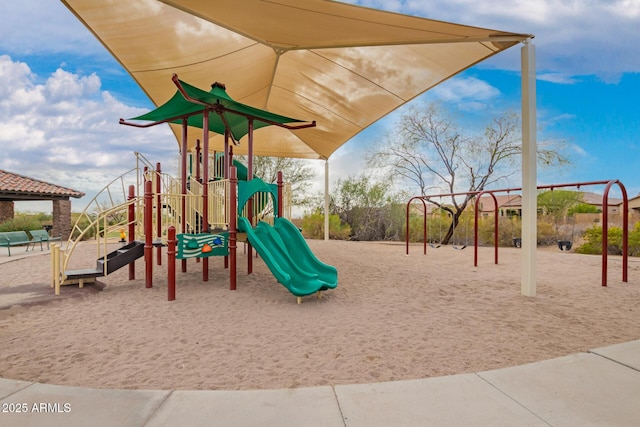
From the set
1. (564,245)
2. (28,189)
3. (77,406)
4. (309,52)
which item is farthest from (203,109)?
(564,245)

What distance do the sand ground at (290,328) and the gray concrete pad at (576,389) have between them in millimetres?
271

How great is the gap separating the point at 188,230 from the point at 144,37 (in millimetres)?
3718

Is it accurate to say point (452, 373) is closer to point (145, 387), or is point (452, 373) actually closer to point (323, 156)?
point (145, 387)

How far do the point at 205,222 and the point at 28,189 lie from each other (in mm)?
13905

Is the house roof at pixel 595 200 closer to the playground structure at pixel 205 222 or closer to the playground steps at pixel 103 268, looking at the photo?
the playground structure at pixel 205 222

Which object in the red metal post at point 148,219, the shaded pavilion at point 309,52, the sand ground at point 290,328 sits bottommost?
the sand ground at point 290,328

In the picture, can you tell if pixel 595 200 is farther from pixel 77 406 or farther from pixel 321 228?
pixel 77 406

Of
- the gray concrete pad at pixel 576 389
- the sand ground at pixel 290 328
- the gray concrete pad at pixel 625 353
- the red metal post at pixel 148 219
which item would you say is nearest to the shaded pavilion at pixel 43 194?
the sand ground at pixel 290 328

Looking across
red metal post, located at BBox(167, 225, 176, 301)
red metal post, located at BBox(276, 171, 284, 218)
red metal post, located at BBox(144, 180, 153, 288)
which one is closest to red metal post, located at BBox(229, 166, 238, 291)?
red metal post, located at BBox(167, 225, 176, 301)

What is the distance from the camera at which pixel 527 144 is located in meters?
5.30

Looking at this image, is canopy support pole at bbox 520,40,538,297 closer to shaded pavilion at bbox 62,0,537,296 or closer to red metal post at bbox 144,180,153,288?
shaded pavilion at bbox 62,0,537,296

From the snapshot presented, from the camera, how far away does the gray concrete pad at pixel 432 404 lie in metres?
2.05

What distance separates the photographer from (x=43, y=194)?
1546cm

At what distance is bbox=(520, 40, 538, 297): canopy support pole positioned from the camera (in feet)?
17.3
